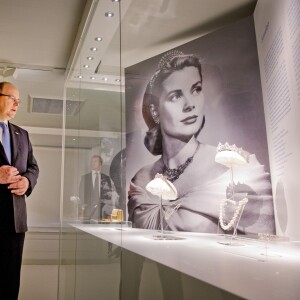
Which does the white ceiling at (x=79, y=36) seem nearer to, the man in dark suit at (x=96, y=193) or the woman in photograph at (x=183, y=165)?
the man in dark suit at (x=96, y=193)

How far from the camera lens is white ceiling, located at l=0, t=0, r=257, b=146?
8.20 ft

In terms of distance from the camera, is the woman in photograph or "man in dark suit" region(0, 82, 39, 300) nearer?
"man in dark suit" region(0, 82, 39, 300)

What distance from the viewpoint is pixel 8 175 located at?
239 cm

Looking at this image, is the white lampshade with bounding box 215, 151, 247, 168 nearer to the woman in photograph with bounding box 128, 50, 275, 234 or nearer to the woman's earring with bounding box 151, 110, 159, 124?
the woman in photograph with bounding box 128, 50, 275, 234

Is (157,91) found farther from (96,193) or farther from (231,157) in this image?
(96,193)

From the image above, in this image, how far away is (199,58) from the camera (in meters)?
4.03

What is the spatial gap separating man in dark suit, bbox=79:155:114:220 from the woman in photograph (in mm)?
1226

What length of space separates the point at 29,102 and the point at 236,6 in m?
2.70

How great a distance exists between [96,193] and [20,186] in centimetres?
90

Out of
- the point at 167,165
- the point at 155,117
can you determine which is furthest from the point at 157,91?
the point at 167,165

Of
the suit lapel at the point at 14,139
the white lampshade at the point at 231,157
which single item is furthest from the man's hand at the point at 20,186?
the white lampshade at the point at 231,157

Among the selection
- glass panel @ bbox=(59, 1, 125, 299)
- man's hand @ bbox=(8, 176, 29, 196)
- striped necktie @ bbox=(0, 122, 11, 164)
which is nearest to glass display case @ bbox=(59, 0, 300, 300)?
glass panel @ bbox=(59, 1, 125, 299)

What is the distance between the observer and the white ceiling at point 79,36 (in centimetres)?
250

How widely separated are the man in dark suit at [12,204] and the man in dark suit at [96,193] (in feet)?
1.67
